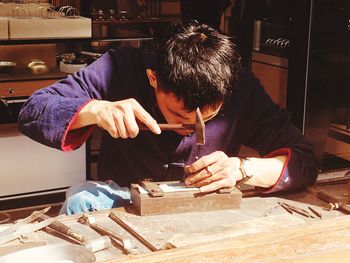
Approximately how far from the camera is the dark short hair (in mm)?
2027

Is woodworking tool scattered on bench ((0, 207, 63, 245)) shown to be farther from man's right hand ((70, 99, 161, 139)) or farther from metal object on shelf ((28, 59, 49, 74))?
metal object on shelf ((28, 59, 49, 74))

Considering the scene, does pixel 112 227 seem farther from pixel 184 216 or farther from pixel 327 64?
pixel 327 64

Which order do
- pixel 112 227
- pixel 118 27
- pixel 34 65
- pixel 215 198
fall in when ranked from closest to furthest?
pixel 112 227, pixel 215 198, pixel 34 65, pixel 118 27

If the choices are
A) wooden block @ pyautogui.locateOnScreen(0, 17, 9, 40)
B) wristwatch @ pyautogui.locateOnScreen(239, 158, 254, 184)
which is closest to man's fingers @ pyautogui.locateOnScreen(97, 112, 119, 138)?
wristwatch @ pyautogui.locateOnScreen(239, 158, 254, 184)

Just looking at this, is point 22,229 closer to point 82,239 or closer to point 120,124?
point 82,239

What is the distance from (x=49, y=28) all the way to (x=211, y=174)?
2.88 meters

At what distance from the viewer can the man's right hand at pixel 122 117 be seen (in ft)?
6.19

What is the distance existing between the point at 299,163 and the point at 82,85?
2.92 feet

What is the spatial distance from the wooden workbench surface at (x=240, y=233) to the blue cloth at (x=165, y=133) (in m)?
0.22

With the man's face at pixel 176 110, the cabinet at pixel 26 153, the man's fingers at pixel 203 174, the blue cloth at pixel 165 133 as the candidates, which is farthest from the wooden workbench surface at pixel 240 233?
the cabinet at pixel 26 153

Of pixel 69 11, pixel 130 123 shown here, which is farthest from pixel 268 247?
pixel 69 11

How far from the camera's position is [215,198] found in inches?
80.3

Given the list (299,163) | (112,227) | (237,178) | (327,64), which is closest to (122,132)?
(112,227)

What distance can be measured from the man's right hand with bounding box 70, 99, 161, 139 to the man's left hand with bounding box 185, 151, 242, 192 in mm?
243
